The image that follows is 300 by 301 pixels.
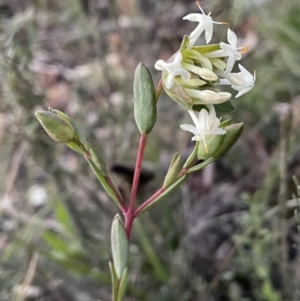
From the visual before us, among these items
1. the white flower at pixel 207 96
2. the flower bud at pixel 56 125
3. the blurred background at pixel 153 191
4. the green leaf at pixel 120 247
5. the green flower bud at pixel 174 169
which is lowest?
the blurred background at pixel 153 191

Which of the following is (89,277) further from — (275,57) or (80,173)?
(275,57)

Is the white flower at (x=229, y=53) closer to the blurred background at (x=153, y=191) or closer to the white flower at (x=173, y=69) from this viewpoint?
the white flower at (x=173, y=69)

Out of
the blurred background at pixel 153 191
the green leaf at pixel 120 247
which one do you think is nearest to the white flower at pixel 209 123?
the green leaf at pixel 120 247

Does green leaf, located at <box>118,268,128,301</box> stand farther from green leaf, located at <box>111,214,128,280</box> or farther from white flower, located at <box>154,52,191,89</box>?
white flower, located at <box>154,52,191,89</box>

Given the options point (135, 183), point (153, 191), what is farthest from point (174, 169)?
point (153, 191)

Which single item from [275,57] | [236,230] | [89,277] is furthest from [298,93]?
[89,277]

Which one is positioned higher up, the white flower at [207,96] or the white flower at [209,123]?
the white flower at [207,96]
